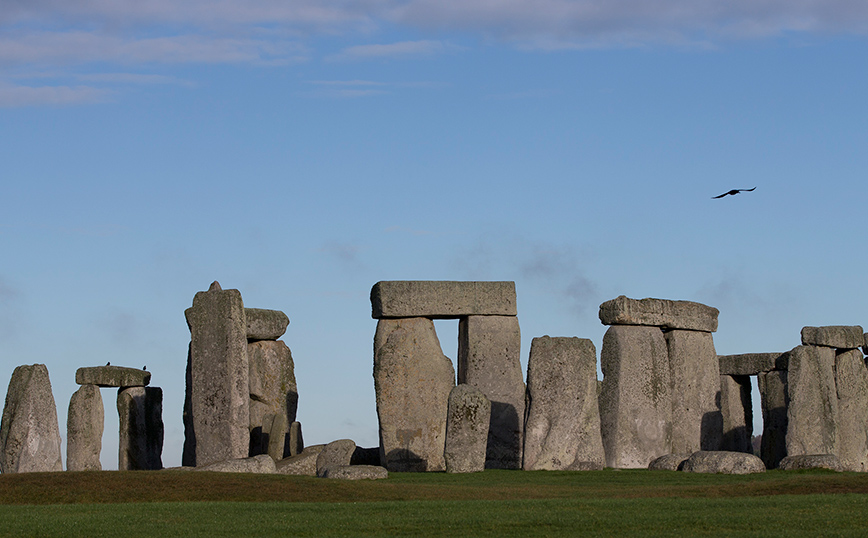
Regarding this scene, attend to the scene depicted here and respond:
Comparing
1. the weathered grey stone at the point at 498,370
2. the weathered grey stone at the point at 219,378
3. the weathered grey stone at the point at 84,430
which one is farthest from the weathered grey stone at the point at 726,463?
the weathered grey stone at the point at 84,430

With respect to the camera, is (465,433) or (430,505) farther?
(465,433)

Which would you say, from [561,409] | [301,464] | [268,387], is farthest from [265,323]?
[561,409]

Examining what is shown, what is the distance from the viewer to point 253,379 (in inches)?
1030

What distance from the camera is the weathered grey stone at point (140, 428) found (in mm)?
27469

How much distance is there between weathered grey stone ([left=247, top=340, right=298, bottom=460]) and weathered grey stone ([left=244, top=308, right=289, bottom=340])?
0.32 m

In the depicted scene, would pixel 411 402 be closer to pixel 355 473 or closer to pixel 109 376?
pixel 355 473

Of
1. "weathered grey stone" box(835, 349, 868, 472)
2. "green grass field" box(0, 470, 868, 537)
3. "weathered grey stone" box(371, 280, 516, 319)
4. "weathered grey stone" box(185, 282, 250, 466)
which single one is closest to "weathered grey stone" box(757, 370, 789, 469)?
"weathered grey stone" box(835, 349, 868, 472)

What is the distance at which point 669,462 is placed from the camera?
74.9 feet

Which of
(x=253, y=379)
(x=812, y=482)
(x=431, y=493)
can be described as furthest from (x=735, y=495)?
(x=253, y=379)

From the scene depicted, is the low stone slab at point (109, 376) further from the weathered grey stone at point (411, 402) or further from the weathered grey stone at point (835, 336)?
the weathered grey stone at point (835, 336)

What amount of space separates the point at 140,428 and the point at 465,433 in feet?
31.1

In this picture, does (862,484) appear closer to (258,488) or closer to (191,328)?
(258,488)

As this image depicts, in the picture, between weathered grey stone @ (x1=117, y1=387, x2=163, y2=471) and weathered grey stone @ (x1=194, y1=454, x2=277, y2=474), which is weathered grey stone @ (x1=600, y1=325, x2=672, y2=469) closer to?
weathered grey stone @ (x1=194, y1=454, x2=277, y2=474)

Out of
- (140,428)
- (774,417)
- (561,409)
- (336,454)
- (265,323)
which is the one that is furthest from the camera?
(140,428)
